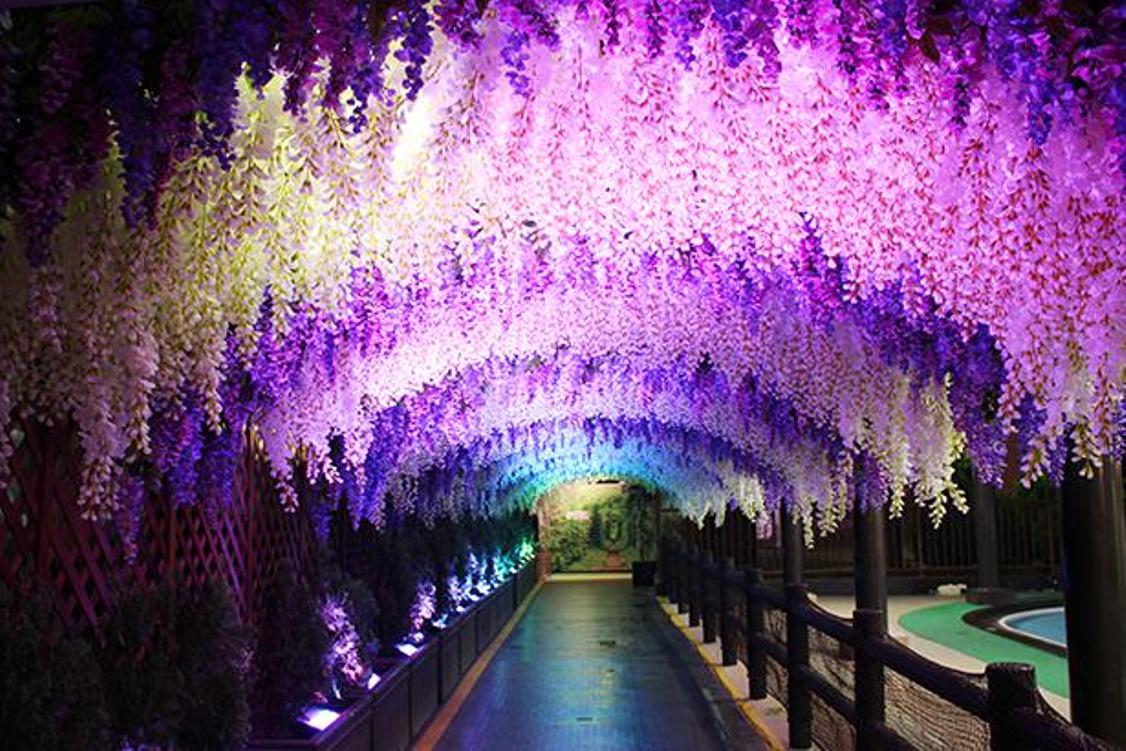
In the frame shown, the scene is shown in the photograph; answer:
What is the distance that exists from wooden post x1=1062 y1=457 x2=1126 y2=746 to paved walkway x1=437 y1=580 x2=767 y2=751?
408cm

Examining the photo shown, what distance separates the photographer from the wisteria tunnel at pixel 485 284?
2359 mm

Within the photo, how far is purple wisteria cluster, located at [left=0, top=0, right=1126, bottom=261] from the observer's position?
2.18 metres

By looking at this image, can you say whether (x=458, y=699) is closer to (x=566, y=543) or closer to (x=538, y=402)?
(x=538, y=402)

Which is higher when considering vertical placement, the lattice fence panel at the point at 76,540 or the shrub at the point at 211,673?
the lattice fence panel at the point at 76,540

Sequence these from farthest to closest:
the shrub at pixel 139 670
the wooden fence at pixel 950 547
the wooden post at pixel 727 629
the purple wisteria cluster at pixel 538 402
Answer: the wooden fence at pixel 950 547
the wooden post at pixel 727 629
the purple wisteria cluster at pixel 538 402
the shrub at pixel 139 670

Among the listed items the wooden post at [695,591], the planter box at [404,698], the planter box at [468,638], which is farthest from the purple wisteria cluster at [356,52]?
the wooden post at [695,591]

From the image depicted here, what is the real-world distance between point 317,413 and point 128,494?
111 centimetres

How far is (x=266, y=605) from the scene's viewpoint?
5773 mm

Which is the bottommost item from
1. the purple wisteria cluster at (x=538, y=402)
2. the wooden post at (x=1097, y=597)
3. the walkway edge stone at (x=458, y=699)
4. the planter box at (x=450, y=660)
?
the walkway edge stone at (x=458, y=699)

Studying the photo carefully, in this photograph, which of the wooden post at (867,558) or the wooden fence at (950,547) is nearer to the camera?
the wooden post at (867,558)

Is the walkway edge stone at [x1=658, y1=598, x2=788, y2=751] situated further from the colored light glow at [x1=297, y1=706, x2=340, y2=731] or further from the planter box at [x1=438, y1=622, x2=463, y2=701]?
the colored light glow at [x1=297, y1=706, x2=340, y2=731]

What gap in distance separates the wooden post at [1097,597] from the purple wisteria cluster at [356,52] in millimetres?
1731

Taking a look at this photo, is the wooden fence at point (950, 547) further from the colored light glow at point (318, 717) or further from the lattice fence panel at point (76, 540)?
the lattice fence panel at point (76, 540)

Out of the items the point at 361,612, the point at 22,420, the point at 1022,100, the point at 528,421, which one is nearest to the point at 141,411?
the point at 22,420
